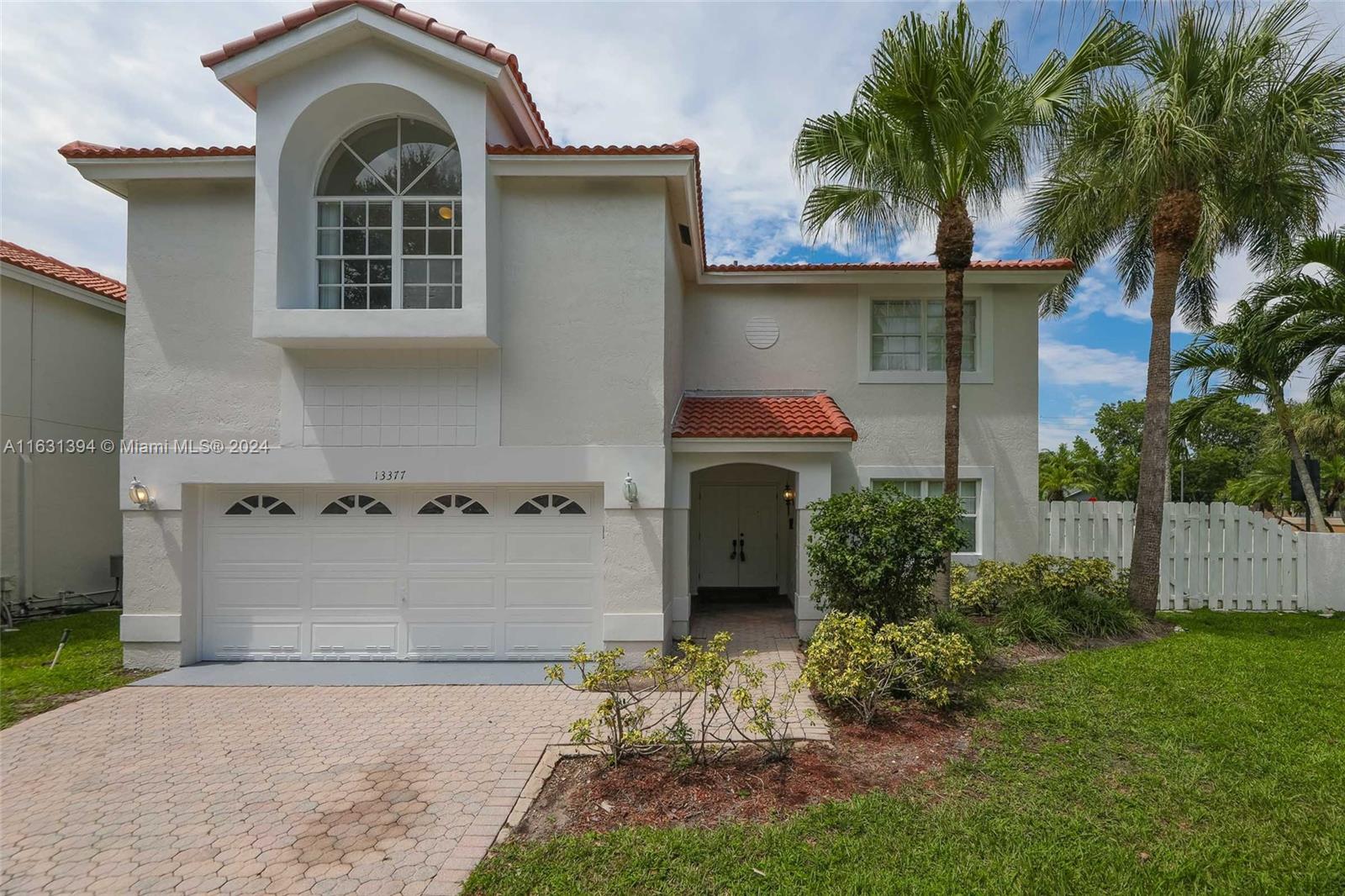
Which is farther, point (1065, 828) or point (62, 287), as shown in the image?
point (62, 287)

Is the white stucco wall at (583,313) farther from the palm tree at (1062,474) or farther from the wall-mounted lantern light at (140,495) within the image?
the palm tree at (1062,474)

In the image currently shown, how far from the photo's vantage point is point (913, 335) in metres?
12.0

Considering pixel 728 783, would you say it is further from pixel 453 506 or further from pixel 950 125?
pixel 950 125

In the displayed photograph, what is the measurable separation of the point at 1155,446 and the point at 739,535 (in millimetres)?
7943

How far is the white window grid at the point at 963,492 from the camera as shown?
11.6m

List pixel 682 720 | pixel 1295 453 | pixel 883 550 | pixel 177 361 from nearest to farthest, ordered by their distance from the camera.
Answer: pixel 682 720 < pixel 883 550 < pixel 177 361 < pixel 1295 453

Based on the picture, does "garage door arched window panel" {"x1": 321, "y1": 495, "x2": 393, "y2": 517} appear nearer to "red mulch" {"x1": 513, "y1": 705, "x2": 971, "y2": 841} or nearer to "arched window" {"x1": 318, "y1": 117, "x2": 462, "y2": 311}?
"arched window" {"x1": 318, "y1": 117, "x2": 462, "y2": 311}

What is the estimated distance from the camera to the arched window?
8.74 meters

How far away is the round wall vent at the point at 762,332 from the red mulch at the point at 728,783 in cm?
755

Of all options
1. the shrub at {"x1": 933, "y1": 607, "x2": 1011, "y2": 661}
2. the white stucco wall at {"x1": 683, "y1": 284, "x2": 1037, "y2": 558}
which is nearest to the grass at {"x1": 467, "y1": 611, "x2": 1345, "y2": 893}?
the shrub at {"x1": 933, "y1": 607, "x2": 1011, "y2": 661}

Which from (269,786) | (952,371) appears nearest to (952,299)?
(952,371)

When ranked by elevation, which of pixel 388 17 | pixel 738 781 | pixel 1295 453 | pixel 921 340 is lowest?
A: pixel 738 781

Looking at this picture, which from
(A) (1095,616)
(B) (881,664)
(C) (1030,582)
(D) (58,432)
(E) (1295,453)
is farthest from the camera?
(E) (1295,453)

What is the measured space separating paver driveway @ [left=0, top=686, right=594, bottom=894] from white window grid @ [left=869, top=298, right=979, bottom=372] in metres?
8.51
